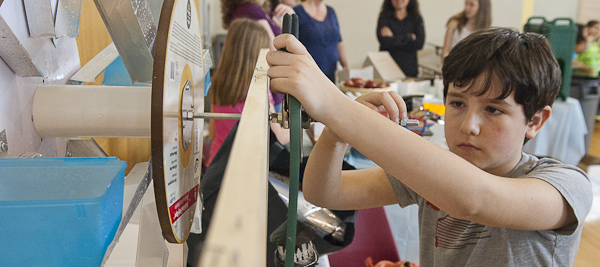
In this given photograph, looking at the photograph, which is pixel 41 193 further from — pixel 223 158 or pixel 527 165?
pixel 527 165

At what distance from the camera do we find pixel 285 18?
48 centimetres

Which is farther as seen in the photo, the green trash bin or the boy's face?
the green trash bin

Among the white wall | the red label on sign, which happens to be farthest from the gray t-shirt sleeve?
the white wall

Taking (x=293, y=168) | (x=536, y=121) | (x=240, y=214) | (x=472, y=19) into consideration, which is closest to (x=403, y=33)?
(x=472, y=19)

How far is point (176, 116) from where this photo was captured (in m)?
0.53

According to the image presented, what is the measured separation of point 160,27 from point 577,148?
3.07m

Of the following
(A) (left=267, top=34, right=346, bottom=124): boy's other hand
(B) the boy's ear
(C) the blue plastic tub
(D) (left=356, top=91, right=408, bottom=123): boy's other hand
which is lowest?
(C) the blue plastic tub

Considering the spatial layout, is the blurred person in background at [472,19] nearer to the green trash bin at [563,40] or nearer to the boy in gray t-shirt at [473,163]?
the green trash bin at [563,40]

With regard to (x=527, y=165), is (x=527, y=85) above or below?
above

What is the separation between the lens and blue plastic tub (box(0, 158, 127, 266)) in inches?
16.5

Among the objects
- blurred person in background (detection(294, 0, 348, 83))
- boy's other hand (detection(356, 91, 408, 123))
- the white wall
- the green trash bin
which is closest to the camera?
boy's other hand (detection(356, 91, 408, 123))

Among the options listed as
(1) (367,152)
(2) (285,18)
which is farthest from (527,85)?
(2) (285,18)

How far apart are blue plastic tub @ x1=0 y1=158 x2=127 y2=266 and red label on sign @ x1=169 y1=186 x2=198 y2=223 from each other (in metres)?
0.06

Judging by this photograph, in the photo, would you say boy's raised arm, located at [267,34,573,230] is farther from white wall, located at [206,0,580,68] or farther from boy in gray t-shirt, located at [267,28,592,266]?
white wall, located at [206,0,580,68]
